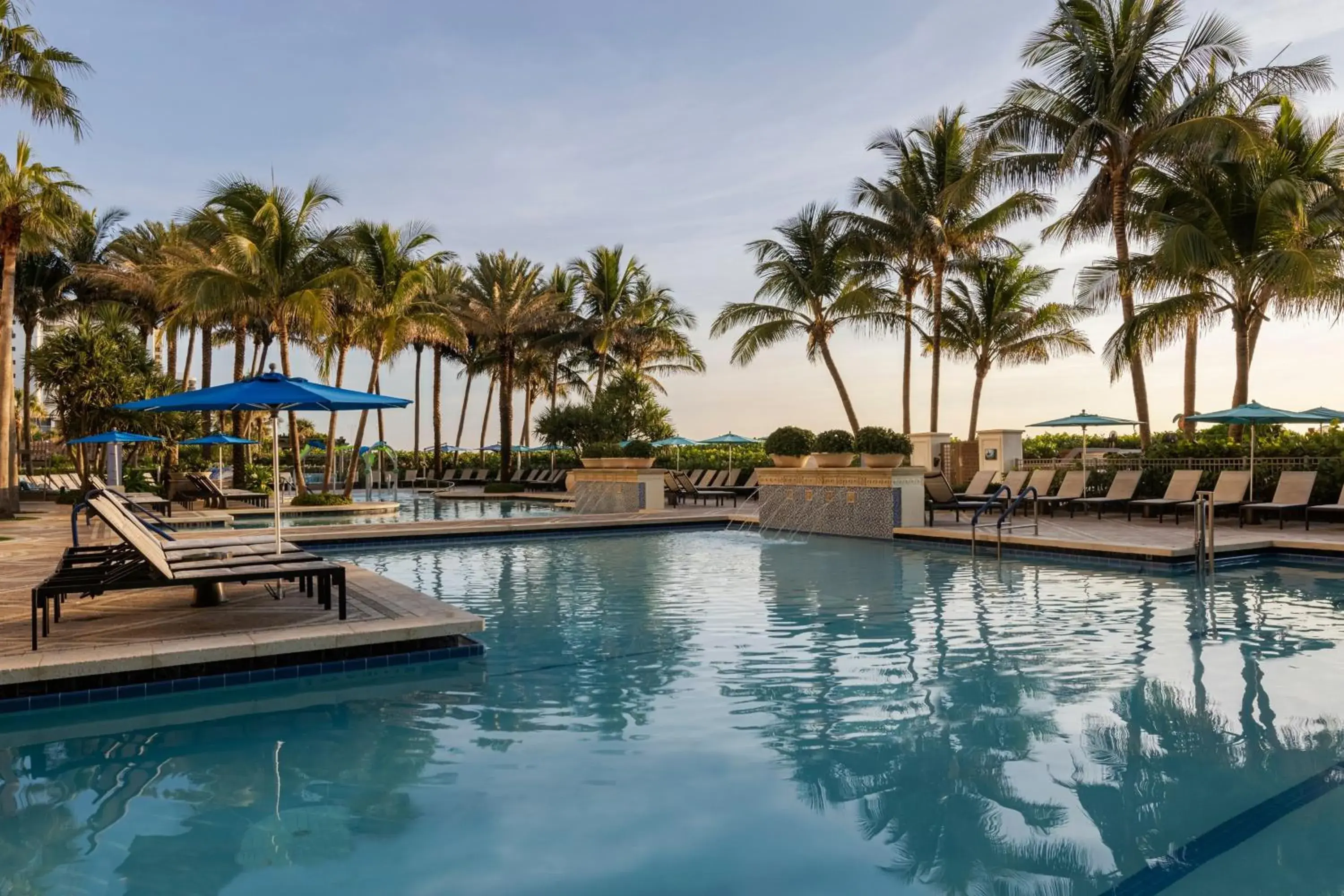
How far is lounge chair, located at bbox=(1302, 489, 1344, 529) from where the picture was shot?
500 inches

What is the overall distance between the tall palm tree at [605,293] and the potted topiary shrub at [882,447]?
18.4 m

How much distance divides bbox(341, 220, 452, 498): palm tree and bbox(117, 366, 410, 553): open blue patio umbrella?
565 inches

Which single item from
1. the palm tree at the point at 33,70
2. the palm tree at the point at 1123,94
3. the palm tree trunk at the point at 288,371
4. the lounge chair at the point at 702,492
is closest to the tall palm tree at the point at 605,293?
the lounge chair at the point at 702,492

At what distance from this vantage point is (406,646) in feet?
19.3

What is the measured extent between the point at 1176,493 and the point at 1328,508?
86.7 inches

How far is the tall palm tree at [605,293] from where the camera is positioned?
3184cm

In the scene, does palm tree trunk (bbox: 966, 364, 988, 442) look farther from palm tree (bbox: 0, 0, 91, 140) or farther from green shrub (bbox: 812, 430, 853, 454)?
palm tree (bbox: 0, 0, 91, 140)

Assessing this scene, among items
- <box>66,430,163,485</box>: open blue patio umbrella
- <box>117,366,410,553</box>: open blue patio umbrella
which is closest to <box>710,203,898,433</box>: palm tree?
<box>66,430,163,485</box>: open blue patio umbrella

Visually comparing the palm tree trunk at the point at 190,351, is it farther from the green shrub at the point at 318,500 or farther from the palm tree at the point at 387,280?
the green shrub at the point at 318,500

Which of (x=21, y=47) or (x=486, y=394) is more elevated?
(x=21, y=47)

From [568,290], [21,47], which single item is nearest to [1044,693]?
[21,47]

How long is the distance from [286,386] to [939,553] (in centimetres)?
827

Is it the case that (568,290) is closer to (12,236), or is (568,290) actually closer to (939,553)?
(12,236)

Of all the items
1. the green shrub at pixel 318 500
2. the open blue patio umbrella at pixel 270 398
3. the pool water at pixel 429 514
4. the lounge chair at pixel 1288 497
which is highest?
the open blue patio umbrella at pixel 270 398
